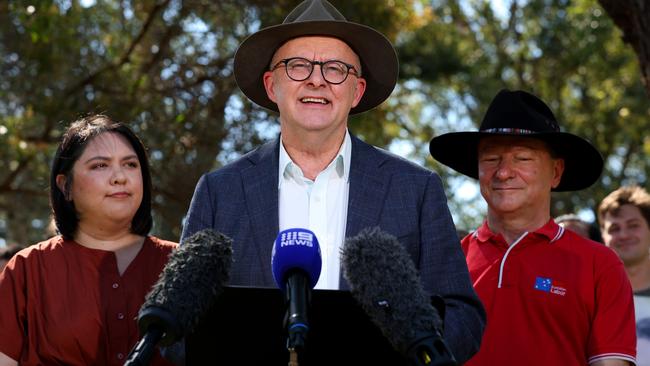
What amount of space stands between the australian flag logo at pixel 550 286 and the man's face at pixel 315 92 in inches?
57.3


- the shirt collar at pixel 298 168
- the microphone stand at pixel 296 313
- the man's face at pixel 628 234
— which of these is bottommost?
the microphone stand at pixel 296 313

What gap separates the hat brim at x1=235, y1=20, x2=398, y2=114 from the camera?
15.4ft

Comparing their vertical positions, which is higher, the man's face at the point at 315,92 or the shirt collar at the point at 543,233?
Answer: the man's face at the point at 315,92

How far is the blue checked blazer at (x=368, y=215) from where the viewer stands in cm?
434

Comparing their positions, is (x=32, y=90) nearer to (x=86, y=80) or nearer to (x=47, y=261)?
(x=86, y=80)

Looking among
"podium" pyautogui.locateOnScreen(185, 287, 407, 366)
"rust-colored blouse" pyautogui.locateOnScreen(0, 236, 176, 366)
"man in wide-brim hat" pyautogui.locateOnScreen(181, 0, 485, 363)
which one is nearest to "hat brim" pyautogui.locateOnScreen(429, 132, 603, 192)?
"man in wide-brim hat" pyautogui.locateOnScreen(181, 0, 485, 363)

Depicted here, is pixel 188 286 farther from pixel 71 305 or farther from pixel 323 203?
pixel 71 305

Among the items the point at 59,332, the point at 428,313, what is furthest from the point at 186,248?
the point at 59,332

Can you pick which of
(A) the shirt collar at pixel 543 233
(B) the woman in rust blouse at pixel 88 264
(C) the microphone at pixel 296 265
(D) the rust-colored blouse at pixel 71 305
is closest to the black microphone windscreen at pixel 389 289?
(C) the microphone at pixel 296 265

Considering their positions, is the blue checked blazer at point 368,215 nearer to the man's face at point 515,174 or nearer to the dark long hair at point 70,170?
the dark long hair at point 70,170

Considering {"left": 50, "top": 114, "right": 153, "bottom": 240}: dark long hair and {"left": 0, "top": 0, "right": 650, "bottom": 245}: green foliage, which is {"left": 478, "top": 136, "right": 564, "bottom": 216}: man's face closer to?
{"left": 50, "top": 114, "right": 153, "bottom": 240}: dark long hair

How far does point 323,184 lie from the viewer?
4664mm

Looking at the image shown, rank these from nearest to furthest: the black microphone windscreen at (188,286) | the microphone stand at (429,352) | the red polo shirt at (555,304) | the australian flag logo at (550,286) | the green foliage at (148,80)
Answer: the microphone stand at (429,352)
the black microphone windscreen at (188,286)
the red polo shirt at (555,304)
the australian flag logo at (550,286)
the green foliage at (148,80)

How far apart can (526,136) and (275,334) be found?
265 centimetres
